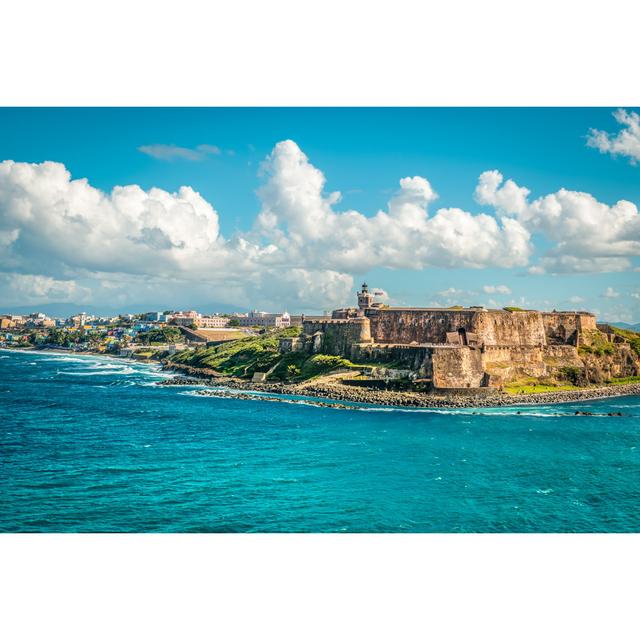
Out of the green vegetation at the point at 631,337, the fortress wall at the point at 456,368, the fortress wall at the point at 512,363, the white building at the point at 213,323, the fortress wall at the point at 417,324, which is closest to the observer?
the fortress wall at the point at 456,368

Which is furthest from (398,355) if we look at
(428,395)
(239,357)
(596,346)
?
(239,357)

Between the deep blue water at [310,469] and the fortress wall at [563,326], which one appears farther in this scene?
the fortress wall at [563,326]

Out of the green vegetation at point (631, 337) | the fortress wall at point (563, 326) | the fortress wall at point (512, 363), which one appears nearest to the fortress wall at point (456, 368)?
the fortress wall at point (512, 363)

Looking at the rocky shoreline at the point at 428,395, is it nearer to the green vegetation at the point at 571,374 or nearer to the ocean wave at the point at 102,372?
the green vegetation at the point at 571,374

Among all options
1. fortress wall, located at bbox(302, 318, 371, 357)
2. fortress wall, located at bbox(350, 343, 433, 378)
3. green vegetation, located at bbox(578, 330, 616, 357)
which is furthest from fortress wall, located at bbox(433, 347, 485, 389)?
green vegetation, located at bbox(578, 330, 616, 357)

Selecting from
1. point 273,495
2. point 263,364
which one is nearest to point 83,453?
point 273,495

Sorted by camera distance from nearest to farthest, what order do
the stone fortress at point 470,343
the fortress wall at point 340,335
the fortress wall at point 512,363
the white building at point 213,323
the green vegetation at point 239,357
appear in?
1. the stone fortress at point 470,343
2. the fortress wall at point 512,363
3. the fortress wall at point 340,335
4. the green vegetation at point 239,357
5. the white building at point 213,323
